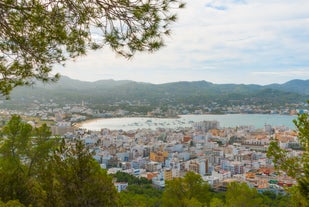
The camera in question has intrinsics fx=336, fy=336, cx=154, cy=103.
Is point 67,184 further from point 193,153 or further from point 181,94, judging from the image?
point 181,94

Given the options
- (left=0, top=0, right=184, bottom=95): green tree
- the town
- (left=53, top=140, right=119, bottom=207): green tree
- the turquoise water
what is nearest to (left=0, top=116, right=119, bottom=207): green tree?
(left=53, top=140, right=119, bottom=207): green tree

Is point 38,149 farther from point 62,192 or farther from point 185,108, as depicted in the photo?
point 185,108

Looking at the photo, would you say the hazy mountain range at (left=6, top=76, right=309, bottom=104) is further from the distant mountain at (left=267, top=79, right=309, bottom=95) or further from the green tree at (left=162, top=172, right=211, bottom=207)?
the green tree at (left=162, top=172, right=211, bottom=207)

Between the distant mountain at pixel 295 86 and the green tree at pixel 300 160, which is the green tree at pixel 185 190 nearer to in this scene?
the green tree at pixel 300 160

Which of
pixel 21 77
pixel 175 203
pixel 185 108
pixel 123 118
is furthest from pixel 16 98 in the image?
pixel 21 77

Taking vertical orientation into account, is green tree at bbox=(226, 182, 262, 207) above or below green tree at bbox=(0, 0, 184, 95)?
below

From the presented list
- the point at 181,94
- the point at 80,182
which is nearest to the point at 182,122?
the point at 181,94

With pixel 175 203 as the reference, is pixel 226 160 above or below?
below

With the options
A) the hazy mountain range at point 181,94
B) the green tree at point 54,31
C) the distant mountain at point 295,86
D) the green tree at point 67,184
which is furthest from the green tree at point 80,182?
the distant mountain at point 295,86
